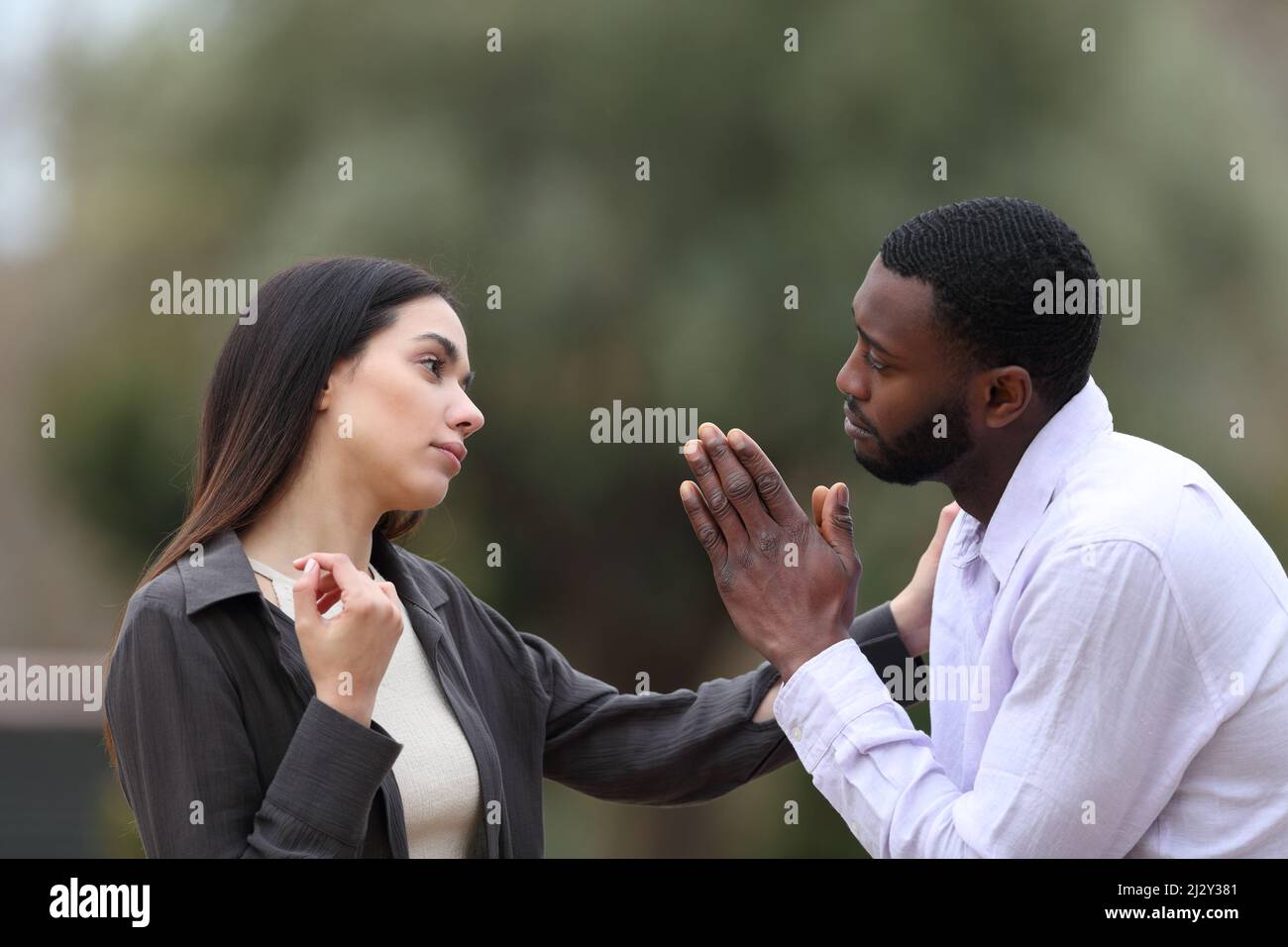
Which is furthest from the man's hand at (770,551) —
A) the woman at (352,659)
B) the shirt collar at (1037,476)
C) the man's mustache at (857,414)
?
the woman at (352,659)

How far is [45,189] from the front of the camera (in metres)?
6.63

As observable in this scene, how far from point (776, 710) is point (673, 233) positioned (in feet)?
13.9

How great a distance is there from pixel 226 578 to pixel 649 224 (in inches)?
167

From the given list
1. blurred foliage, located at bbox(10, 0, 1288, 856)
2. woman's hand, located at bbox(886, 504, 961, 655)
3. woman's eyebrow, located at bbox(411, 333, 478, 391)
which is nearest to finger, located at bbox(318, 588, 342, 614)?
woman's eyebrow, located at bbox(411, 333, 478, 391)

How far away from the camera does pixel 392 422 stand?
7.72ft

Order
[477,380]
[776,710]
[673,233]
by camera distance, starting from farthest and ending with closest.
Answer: [673,233]
[477,380]
[776,710]

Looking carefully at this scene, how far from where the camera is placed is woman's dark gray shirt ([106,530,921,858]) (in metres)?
1.99

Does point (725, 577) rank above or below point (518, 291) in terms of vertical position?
below

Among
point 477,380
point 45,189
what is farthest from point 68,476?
point 477,380

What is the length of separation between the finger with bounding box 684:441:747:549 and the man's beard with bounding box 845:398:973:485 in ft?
0.73

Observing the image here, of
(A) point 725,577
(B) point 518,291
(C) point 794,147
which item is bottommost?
(A) point 725,577

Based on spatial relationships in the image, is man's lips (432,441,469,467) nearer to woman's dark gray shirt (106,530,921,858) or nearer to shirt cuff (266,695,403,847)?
woman's dark gray shirt (106,530,921,858)

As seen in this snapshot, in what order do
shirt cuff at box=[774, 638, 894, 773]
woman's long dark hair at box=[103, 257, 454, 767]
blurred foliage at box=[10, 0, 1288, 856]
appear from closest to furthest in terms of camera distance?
1. shirt cuff at box=[774, 638, 894, 773]
2. woman's long dark hair at box=[103, 257, 454, 767]
3. blurred foliage at box=[10, 0, 1288, 856]
